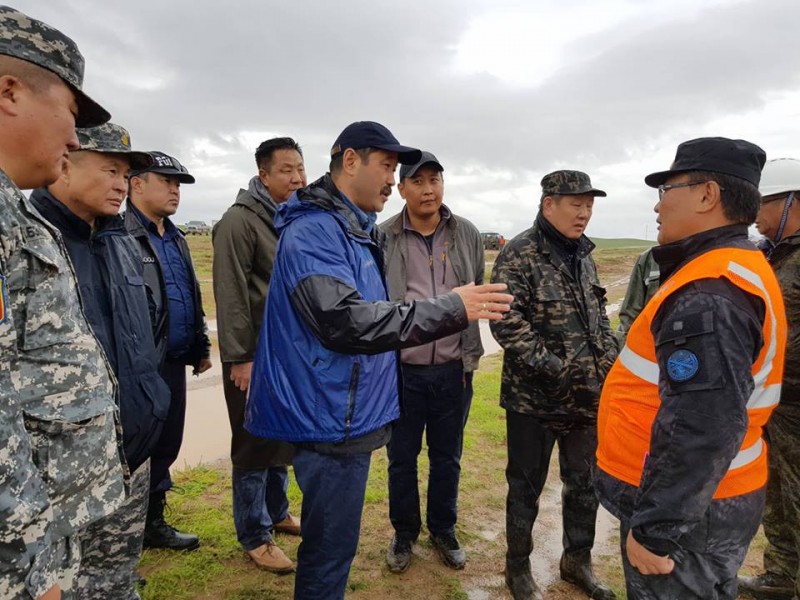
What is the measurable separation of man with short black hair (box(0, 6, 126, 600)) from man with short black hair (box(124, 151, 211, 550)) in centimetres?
192

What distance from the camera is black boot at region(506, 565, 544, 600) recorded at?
322 cm

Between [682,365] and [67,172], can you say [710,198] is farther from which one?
[67,172]

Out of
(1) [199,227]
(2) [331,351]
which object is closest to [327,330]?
(2) [331,351]

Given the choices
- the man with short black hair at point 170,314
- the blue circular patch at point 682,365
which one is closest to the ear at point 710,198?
the blue circular patch at point 682,365

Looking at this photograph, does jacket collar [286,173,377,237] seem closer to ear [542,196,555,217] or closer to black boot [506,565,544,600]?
ear [542,196,555,217]

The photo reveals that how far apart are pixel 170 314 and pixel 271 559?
176 centimetres

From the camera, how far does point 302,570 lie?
2.35 meters

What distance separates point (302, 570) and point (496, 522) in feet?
7.67

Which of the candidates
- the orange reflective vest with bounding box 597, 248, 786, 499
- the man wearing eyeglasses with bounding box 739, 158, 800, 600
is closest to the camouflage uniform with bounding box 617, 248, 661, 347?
the man wearing eyeglasses with bounding box 739, 158, 800, 600

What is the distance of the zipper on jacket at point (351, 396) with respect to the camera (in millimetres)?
2256

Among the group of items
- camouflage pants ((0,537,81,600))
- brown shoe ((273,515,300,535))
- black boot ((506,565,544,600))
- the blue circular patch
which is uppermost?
the blue circular patch

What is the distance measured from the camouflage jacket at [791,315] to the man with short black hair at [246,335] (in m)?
3.15

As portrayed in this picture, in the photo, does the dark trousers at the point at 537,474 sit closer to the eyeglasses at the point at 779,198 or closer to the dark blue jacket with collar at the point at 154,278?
the eyeglasses at the point at 779,198

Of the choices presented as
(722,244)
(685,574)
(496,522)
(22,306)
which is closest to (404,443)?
(496,522)
